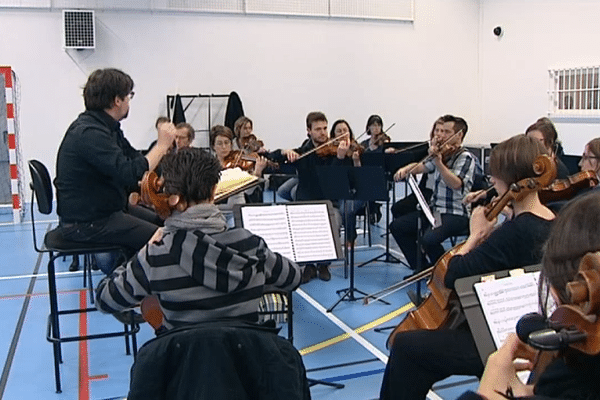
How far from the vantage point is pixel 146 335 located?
3.97m

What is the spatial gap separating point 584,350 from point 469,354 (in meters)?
1.38

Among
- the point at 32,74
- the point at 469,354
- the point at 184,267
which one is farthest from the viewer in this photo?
the point at 32,74

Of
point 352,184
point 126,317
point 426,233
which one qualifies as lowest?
point 126,317

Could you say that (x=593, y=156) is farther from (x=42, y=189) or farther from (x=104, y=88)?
(x=42, y=189)

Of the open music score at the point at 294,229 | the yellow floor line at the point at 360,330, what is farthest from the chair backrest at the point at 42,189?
the yellow floor line at the point at 360,330

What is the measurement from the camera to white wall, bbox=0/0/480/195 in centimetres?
884

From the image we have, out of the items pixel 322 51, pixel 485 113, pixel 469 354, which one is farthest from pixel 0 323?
pixel 485 113

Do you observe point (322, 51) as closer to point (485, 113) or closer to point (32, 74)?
point (485, 113)

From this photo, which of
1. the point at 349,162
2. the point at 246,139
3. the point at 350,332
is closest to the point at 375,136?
the point at 246,139

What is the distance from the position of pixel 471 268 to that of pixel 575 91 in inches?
303

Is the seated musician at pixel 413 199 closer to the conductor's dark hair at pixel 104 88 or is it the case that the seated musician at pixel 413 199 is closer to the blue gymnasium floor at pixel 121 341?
the blue gymnasium floor at pixel 121 341

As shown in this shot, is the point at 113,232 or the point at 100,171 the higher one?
the point at 100,171

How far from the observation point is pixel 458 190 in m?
4.72

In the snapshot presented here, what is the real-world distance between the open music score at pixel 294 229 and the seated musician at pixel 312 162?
1.49 meters
